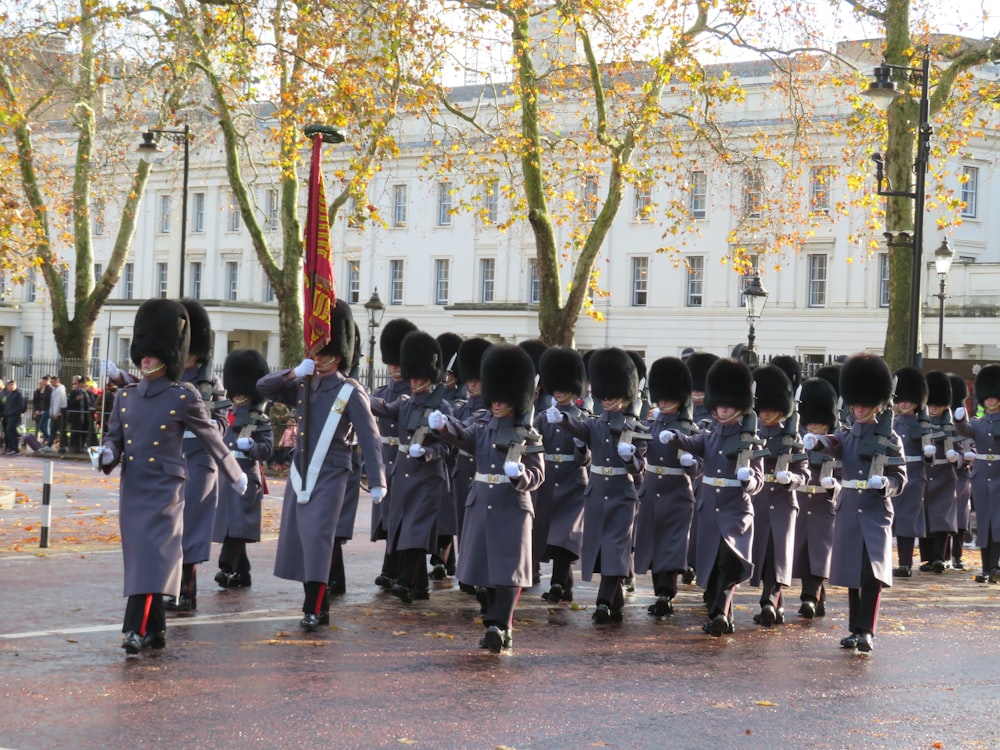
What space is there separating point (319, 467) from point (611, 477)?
2.11 metres

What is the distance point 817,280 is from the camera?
5800 centimetres

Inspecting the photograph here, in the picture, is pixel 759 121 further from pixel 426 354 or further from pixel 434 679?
pixel 434 679

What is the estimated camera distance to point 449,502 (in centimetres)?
1198

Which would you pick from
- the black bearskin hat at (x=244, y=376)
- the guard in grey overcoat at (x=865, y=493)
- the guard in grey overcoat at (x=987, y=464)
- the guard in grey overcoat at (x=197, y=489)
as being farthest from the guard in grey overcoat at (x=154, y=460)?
the guard in grey overcoat at (x=987, y=464)

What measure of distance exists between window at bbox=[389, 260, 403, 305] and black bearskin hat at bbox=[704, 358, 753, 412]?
191 ft

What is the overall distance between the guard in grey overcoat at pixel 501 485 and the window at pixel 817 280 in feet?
162

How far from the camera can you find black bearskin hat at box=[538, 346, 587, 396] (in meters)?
11.7

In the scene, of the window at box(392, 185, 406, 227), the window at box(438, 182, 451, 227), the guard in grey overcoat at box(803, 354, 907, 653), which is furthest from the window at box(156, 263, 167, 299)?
the guard in grey overcoat at box(803, 354, 907, 653)

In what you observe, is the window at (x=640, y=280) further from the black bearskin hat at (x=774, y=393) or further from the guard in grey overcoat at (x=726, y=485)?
the guard in grey overcoat at (x=726, y=485)

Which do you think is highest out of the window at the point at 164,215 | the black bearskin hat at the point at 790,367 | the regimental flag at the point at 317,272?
the window at the point at 164,215

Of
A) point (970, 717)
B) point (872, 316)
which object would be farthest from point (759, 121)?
point (970, 717)

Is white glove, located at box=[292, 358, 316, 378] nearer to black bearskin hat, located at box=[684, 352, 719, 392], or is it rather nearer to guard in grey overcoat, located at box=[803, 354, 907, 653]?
guard in grey overcoat, located at box=[803, 354, 907, 653]

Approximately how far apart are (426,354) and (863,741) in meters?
5.28

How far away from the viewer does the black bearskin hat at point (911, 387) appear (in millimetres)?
14219
